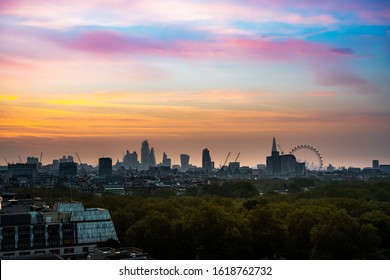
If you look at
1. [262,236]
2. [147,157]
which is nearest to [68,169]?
[147,157]

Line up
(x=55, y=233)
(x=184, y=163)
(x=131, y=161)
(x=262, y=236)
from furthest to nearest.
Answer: (x=131, y=161) → (x=184, y=163) → (x=262, y=236) → (x=55, y=233)

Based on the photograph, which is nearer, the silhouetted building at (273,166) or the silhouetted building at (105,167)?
the silhouetted building at (105,167)

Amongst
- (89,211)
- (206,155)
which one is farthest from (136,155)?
(89,211)

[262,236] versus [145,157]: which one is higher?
[145,157]

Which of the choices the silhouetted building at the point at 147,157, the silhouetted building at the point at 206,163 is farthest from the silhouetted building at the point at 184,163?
the silhouetted building at the point at 147,157

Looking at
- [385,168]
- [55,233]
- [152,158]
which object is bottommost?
[55,233]

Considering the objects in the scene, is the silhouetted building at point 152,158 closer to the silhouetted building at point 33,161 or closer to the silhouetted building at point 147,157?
the silhouetted building at point 147,157

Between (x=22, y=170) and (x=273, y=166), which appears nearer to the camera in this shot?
(x=22, y=170)

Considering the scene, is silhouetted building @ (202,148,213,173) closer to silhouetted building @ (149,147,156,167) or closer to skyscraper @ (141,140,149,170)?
silhouetted building @ (149,147,156,167)

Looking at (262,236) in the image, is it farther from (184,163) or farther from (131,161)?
(131,161)
